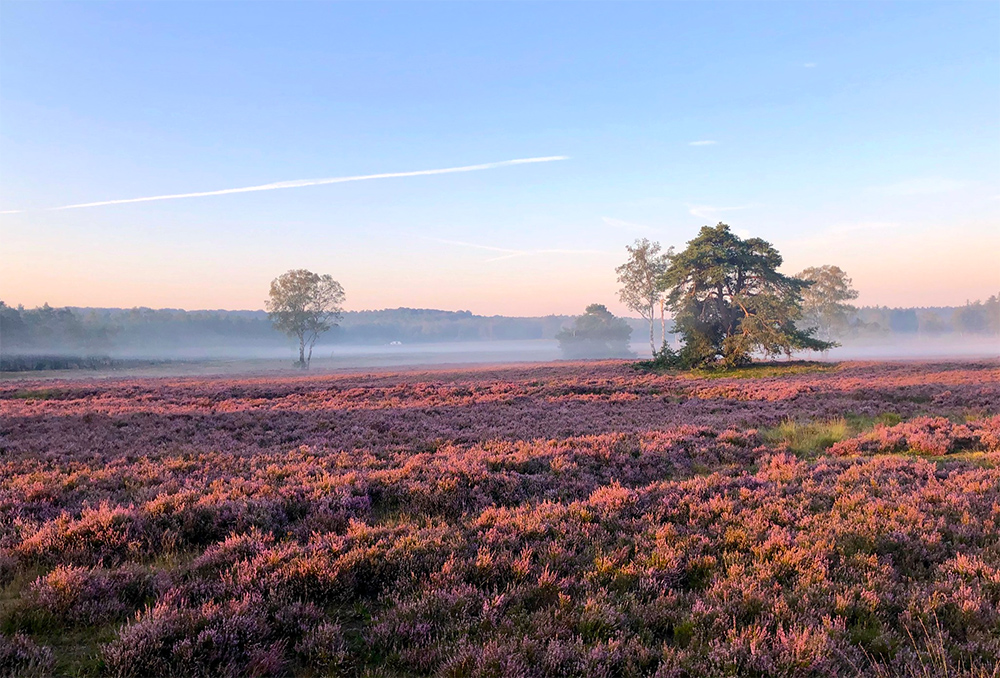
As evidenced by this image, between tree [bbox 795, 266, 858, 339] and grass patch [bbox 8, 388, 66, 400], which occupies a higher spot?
tree [bbox 795, 266, 858, 339]

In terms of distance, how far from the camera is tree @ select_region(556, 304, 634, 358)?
13725cm

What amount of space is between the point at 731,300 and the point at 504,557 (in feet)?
135

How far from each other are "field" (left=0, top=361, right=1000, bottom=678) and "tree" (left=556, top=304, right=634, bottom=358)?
12560 centimetres

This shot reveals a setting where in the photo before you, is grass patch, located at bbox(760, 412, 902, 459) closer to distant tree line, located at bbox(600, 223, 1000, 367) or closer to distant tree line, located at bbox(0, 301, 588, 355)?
distant tree line, located at bbox(600, 223, 1000, 367)

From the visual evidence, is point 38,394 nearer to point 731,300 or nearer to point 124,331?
point 731,300

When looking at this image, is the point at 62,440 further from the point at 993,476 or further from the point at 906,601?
the point at 993,476

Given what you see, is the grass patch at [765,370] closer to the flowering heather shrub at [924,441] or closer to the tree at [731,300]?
the tree at [731,300]

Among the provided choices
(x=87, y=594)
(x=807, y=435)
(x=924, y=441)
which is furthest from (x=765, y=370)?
(x=87, y=594)

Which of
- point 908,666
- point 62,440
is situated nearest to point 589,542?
point 908,666

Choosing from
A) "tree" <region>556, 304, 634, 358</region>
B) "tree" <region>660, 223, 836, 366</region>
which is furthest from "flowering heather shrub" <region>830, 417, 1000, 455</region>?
"tree" <region>556, 304, 634, 358</region>

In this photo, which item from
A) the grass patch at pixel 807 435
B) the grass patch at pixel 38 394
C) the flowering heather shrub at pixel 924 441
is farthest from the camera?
the grass patch at pixel 38 394

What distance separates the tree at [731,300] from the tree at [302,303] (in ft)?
174

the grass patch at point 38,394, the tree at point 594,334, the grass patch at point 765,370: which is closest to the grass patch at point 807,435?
the grass patch at point 765,370

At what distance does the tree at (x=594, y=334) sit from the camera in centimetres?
13725
